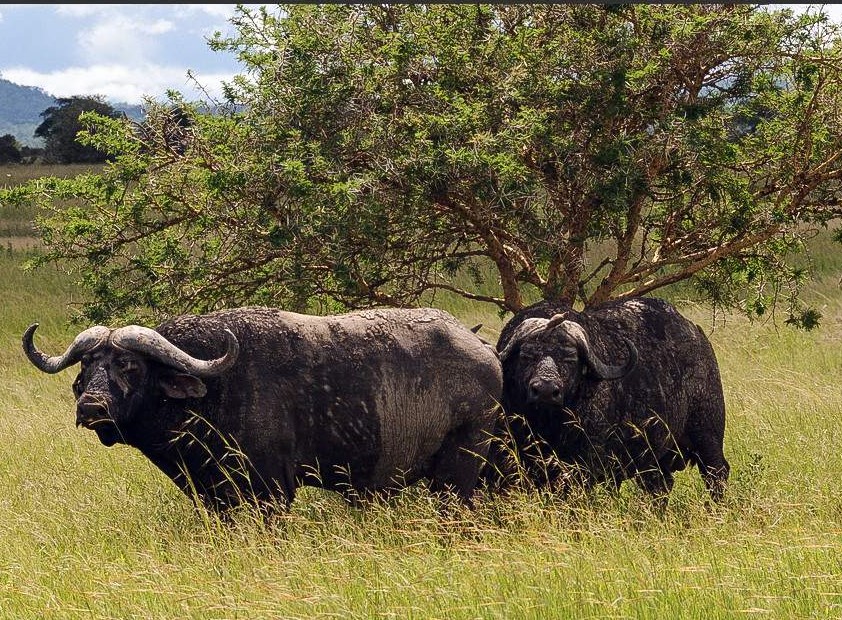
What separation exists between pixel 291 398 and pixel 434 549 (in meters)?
1.52

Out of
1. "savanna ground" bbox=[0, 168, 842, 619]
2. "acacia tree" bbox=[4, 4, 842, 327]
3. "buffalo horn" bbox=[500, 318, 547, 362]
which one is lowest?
"savanna ground" bbox=[0, 168, 842, 619]

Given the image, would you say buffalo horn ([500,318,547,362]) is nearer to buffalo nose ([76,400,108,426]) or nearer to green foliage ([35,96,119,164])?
buffalo nose ([76,400,108,426])

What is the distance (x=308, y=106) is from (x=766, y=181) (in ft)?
16.3

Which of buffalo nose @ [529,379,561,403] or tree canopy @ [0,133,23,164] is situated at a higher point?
tree canopy @ [0,133,23,164]

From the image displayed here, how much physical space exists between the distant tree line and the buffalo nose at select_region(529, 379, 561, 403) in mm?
52503

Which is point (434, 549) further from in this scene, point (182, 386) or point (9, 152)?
point (9, 152)

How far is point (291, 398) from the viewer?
8.23m

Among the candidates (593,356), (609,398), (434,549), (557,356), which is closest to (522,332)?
(557,356)

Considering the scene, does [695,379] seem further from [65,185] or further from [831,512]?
[65,185]

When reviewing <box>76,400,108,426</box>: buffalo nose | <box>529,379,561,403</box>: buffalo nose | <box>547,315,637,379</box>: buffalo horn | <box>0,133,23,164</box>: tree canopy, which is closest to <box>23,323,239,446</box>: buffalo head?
<box>76,400,108,426</box>: buffalo nose

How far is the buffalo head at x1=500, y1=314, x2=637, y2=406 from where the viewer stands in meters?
8.86

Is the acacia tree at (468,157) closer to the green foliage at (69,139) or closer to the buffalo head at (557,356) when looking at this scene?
the buffalo head at (557,356)

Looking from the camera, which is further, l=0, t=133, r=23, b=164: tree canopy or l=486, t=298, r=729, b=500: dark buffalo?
l=0, t=133, r=23, b=164: tree canopy

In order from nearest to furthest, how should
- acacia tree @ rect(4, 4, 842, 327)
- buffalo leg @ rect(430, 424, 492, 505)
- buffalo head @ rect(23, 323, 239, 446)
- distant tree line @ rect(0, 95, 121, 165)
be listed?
buffalo head @ rect(23, 323, 239, 446) → buffalo leg @ rect(430, 424, 492, 505) → acacia tree @ rect(4, 4, 842, 327) → distant tree line @ rect(0, 95, 121, 165)
